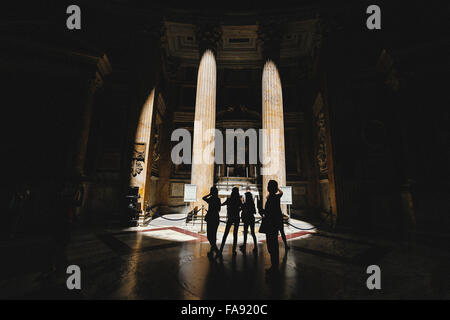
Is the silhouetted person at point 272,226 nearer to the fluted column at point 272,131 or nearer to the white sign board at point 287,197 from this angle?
the white sign board at point 287,197

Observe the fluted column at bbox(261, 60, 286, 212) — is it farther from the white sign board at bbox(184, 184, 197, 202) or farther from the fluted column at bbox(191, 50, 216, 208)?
the white sign board at bbox(184, 184, 197, 202)

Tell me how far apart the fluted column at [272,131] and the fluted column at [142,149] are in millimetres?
5346

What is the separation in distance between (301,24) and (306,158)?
26.7 ft

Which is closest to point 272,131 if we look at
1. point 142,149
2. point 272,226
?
point 272,226

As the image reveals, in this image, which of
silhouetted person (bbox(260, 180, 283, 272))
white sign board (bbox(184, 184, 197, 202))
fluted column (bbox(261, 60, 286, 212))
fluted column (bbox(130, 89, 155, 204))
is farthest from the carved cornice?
silhouetted person (bbox(260, 180, 283, 272))

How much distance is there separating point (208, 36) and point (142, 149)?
713 centimetres

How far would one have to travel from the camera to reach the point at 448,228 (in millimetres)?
4906

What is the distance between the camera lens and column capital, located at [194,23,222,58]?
9.08 m

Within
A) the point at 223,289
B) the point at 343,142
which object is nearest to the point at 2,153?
the point at 223,289

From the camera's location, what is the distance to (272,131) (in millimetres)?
8016

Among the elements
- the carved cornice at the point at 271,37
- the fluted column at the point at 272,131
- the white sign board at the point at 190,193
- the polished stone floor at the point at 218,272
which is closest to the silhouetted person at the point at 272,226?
the polished stone floor at the point at 218,272

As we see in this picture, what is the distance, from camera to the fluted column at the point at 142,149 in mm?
7195

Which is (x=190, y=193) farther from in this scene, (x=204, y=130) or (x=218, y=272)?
(x=218, y=272)
